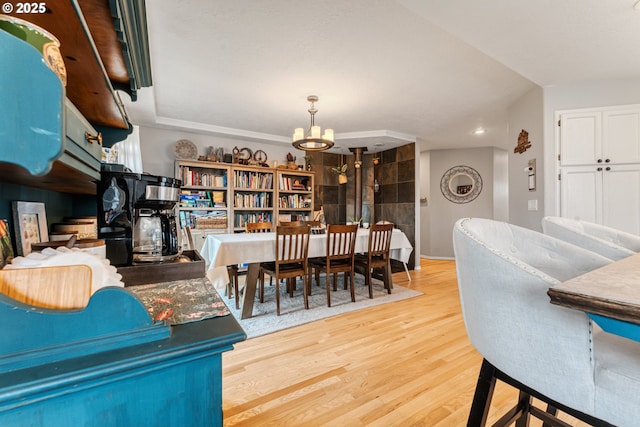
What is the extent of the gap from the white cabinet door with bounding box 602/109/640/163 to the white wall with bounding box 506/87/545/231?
465mm

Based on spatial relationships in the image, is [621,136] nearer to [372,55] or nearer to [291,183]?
[372,55]

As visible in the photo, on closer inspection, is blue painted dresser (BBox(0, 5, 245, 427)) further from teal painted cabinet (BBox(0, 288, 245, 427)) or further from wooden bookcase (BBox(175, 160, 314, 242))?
wooden bookcase (BBox(175, 160, 314, 242))

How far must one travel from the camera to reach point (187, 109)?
11.9 ft

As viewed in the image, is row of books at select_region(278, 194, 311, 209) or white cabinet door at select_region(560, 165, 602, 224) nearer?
white cabinet door at select_region(560, 165, 602, 224)

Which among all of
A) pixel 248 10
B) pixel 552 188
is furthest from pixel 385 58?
pixel 552 188

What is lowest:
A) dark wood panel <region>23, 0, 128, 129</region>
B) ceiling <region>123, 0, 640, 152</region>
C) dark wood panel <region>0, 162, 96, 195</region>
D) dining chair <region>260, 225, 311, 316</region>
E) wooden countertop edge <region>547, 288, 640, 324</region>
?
dining chair <region>260, 225, 311, 316</region>

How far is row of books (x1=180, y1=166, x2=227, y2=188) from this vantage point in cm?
425

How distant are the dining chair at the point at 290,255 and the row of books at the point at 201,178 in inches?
82.7

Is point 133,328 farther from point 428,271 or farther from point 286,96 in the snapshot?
point 428,271

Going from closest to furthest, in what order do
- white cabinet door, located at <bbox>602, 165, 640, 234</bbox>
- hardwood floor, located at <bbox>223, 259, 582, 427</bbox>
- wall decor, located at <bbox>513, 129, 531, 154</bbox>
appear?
hardwood floor, located at <bbox>223, 259, 582, 427</bbox>, white cabinet door, located at <bbox>602, 165, 640, 234</bbox>, wall decor, located at <bbox>513, 129, 531, 154</bbox>

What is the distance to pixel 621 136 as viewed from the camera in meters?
2.51

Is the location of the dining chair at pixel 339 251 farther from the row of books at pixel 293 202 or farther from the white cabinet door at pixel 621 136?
the white cabinet door at pixel 621 136

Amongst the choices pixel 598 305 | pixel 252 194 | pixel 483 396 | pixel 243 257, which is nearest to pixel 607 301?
pixel 598 305

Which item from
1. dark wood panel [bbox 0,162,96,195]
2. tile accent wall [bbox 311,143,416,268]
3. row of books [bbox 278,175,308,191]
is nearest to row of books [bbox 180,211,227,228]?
row of books [bbox 278,175,308,191]
